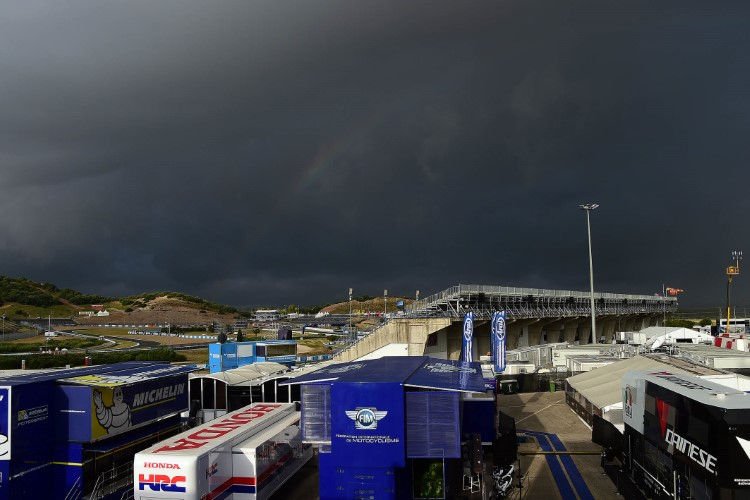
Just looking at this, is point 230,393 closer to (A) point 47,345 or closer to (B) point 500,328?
(B) point 500,328

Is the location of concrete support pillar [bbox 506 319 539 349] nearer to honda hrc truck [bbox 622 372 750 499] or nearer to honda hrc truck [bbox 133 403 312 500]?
honda hrc truck [bbox 133 403 312 500]

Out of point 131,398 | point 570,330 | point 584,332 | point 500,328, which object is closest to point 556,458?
point 500,328

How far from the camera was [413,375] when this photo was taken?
1784cm

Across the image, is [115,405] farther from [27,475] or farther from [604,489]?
[604,489]

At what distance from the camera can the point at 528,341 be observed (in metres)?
76.2

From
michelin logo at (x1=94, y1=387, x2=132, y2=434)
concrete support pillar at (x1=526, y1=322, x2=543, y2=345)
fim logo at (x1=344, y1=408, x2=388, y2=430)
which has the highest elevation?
fim logo at (x1=344, y1=408, x2=388, y2=430)

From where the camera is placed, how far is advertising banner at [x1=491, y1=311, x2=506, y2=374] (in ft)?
136

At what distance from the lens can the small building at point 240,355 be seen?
169ft

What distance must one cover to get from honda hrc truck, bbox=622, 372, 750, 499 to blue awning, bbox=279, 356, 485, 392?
490 cm

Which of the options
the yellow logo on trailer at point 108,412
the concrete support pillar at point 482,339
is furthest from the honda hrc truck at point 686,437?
the concrete support pillar at point 482,339

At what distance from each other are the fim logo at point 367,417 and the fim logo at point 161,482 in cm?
488

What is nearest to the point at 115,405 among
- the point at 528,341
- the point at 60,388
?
the point at 60,388

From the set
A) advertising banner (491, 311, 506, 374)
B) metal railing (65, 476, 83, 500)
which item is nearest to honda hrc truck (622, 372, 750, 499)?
metal railing (65, 476, 83, 500)

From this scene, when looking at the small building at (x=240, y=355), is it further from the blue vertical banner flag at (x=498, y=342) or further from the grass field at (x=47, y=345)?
the grass field at (x=47, y=345)
